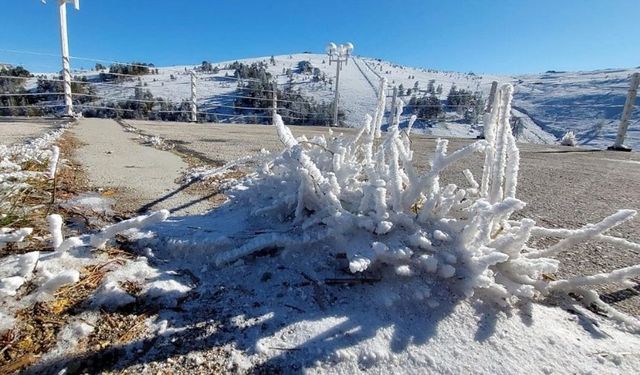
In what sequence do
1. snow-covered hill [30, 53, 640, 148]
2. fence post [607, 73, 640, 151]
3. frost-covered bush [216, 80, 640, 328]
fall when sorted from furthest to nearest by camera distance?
snow-covered hill [30, 53, 640, 148]
fence post [607, 73, 640, 151]
frost-covered bush [216, 80, 640, 328]

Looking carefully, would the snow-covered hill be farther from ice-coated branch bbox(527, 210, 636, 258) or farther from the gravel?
ice-coated branch bbox(527, 210, 636, 258)

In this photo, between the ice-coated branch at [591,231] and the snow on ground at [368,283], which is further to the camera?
the ice-coated branch at [591,231]

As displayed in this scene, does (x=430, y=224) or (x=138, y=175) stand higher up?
(x=430, y=224)

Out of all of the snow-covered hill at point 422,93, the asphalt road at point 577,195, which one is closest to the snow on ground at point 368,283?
the asphalt road at point 577,195

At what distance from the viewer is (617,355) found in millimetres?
721

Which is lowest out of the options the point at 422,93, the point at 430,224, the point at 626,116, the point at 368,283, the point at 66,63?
the point at 368,283

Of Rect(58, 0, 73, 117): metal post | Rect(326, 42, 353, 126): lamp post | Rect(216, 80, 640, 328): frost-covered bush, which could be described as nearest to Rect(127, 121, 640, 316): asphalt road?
Rect(216, 80, 640, 328): frost-covered bush

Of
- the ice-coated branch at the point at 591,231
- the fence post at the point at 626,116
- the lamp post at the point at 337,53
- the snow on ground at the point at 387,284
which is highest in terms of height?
the lamp post at the point at 337,53

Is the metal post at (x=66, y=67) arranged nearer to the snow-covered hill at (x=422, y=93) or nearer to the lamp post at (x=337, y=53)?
the lamp post at (x=337, y=53)

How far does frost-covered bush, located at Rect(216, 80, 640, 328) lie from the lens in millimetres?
840

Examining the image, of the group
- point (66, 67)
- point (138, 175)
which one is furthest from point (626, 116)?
point (66, 67)

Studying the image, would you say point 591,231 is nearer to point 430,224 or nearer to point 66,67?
point 430,224

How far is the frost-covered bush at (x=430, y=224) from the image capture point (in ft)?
2.76

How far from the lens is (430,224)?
0.96 m
